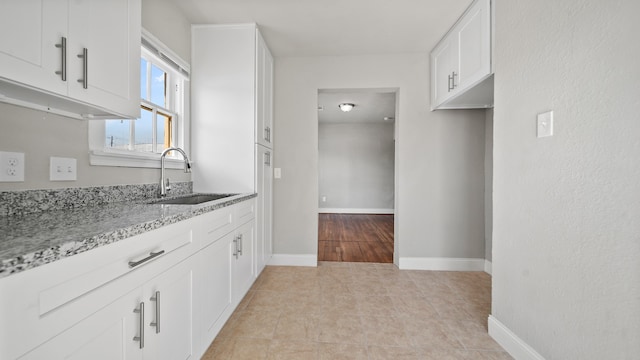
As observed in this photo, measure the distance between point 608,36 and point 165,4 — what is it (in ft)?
8.89

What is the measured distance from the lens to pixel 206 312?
59.8 inches

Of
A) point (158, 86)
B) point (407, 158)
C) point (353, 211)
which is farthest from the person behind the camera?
point (353, 211)

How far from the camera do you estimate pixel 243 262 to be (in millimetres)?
2131

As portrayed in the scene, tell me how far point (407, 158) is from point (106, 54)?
109 inches

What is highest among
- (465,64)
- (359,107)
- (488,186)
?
(359,107)

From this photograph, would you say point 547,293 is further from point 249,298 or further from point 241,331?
point 249,298

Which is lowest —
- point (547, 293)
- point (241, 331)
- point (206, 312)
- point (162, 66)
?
point (241, 331)

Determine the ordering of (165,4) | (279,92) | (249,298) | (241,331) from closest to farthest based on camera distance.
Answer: (241,331) → (165,4) → (249,298) → (279,92)

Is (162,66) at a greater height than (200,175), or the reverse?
(162,66)

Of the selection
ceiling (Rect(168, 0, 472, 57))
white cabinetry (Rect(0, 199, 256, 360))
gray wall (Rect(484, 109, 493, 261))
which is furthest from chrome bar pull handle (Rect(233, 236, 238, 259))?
gray wall (Rect(484, 109, 493, 261))

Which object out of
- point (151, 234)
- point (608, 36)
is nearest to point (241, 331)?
point (151, 234)

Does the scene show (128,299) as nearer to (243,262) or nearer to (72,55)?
(72,55)

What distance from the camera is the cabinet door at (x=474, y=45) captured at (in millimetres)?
1999

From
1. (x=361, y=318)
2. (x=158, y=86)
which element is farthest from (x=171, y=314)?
(x=158, y=86)
